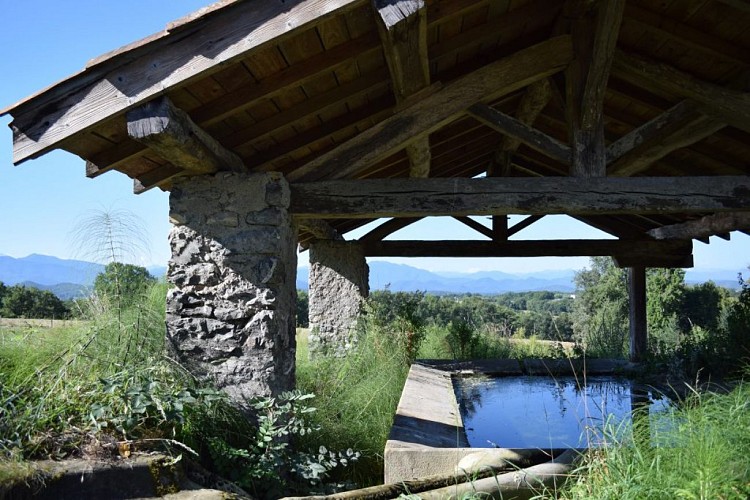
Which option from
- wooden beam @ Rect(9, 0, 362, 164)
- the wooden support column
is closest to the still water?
the wooden support column

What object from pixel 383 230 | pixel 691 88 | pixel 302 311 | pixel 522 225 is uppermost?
pixel 691 88

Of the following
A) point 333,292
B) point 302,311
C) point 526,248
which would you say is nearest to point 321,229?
point 333,292

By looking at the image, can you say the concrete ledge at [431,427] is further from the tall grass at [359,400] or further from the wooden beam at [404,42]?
the wooden beam at [404,42]

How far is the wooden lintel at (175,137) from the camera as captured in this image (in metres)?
3.17

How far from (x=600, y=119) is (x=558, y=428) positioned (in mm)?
2394

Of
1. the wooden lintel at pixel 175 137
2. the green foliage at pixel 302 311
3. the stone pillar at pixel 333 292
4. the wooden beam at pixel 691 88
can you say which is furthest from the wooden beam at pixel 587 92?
the green foliage at pixel 302 311

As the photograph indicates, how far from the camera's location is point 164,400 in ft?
10.7

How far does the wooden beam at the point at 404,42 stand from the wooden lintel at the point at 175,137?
1.19 meters

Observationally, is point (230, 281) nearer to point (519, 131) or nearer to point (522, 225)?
point (519, 131)

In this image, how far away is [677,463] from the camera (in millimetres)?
2730

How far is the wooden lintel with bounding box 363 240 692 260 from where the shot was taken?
8742mm

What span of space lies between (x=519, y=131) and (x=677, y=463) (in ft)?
8.97

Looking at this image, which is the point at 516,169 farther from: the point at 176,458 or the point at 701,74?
the point at 176,458

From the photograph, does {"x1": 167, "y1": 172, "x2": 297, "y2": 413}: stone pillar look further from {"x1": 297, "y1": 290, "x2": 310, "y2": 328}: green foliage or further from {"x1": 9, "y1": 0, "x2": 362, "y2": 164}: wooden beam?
{"x1": 297, "y1": 290, "x2": 310, "y2": 328}: green foliage
